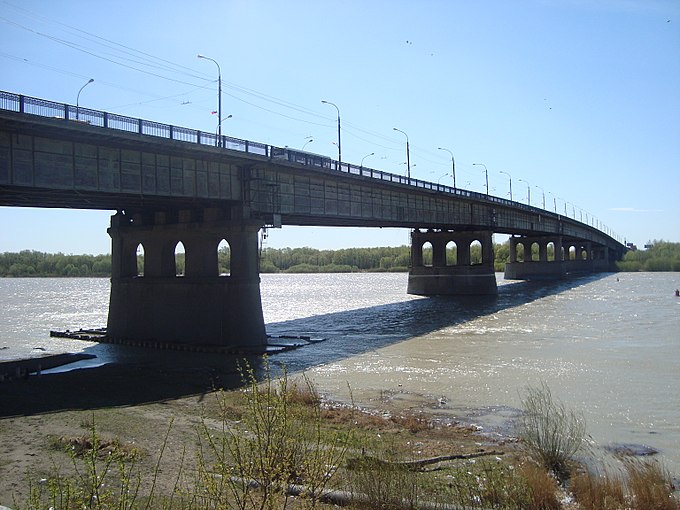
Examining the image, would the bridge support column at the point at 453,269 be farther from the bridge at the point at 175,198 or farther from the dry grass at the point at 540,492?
the dry grass at the point at 540,492

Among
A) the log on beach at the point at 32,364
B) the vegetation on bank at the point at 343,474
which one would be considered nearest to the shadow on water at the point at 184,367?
the log on beach at the point at 32,364

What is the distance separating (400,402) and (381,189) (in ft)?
114

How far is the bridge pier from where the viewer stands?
114 feet

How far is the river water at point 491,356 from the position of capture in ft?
63.8

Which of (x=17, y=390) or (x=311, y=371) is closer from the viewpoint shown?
(x=17, y=390)

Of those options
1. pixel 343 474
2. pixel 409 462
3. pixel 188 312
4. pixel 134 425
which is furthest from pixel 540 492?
pixel 188 312

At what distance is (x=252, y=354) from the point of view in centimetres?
3334

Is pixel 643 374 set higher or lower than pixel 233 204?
lower

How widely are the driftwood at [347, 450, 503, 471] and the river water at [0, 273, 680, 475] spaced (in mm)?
3357

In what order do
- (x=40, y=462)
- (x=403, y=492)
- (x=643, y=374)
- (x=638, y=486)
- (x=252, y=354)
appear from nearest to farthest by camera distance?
(x=403, y=492)
(x=638, y=486)
(x=40, y=462)
(x=643, y=374)
(x=252, y=354)

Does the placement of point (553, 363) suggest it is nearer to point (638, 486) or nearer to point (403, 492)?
point (638, 486)

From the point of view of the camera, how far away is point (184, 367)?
29891mm

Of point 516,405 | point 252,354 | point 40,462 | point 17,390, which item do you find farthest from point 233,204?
point 40,462

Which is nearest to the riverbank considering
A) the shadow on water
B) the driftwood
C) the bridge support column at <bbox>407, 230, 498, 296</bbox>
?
the shadow on water
